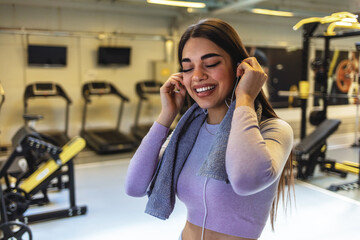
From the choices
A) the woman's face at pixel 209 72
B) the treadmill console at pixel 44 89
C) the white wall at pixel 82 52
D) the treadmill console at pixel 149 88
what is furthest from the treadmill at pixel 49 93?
the woman's face at pixel 209 72

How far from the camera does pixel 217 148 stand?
3.59ft

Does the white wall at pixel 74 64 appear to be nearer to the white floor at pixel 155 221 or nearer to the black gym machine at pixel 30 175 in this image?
the white floor at pixel 155 221

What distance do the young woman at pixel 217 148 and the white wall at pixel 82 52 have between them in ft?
18.2

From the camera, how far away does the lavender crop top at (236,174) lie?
0.98 m

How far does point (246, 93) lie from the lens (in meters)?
1.06

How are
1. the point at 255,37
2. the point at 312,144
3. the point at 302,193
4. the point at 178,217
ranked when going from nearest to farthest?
1. the point at 178,217
2. the point at 302,193
3. the point at 312,144
4. the point at 255,37

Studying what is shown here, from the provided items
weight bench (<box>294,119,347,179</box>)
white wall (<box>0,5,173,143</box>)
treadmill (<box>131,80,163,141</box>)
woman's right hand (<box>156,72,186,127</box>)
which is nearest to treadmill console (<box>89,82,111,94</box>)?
white wall (<box>0,5,173,143</box>)

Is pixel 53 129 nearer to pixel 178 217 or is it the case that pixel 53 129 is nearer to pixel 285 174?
pixel 178 217

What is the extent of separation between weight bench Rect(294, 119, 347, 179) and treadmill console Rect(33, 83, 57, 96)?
470cm

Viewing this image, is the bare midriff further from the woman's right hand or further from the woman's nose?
the woman's nose

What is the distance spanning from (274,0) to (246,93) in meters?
7.57

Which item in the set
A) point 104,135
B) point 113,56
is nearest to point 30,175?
point 104,135

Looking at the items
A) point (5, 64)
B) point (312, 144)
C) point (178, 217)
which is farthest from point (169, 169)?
point (5, 64)

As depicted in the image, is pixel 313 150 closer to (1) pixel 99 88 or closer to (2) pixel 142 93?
(2) pixel 142 93
